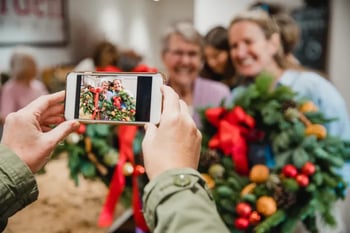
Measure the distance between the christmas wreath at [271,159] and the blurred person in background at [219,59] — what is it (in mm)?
189

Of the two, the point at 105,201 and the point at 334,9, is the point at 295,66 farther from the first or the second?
the point at 334,9

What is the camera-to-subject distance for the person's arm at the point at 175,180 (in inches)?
15.5

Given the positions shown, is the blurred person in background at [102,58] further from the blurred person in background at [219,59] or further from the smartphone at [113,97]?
the smartphone at [113,97]

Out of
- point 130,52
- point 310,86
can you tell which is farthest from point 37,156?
point 130,52

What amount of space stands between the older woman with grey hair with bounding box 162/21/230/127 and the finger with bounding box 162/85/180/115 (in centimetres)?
42

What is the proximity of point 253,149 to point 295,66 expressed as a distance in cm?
48

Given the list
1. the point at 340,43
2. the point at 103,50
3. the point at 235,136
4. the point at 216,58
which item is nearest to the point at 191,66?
the point at 235,136

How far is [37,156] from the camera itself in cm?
54

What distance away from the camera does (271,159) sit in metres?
1.03

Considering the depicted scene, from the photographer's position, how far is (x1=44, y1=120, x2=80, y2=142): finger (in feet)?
1.76

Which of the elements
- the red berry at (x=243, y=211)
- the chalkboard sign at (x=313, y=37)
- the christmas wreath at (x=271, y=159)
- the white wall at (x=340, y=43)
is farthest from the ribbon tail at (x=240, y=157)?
the chalkboard sign at (x=313, y=37)

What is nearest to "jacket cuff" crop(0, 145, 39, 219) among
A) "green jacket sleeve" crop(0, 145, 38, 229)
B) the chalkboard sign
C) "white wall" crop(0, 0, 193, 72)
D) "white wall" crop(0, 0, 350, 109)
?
"green jacket sleeve" crop(0, 145, 38, 229)

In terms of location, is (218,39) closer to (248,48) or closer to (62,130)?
(248,48)

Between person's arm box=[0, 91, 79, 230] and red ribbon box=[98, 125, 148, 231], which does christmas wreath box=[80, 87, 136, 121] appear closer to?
person's arm box=[0, 91, 79, 230]
